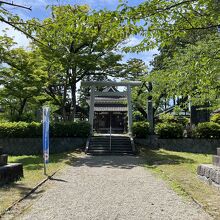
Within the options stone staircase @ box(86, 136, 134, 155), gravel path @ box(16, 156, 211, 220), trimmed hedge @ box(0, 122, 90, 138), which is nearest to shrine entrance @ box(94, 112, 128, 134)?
stone staircase @ box(86, 136, 134, 155)

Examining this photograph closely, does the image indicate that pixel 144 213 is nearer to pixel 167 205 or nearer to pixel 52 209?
pixel 167 205

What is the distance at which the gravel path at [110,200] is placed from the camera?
19.4 feet

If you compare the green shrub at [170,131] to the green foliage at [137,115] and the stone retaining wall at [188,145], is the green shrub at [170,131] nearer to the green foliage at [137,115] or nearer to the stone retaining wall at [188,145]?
the stone retaining wall at [188,145]

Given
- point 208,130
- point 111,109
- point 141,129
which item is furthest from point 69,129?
point 111,109

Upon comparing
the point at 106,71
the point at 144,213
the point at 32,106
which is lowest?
the point at 144,213

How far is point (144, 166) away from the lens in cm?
1336

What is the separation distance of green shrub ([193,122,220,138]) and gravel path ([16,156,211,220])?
10835 mm

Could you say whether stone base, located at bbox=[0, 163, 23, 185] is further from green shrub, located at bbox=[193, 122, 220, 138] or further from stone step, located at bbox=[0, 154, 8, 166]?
green shrub, located at bbox=[193, 122, 220, 138]

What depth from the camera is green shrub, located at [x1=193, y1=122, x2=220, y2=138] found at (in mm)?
20562

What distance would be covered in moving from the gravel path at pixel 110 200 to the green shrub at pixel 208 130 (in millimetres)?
10835

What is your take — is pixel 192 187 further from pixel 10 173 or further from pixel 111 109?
pixel 111 109

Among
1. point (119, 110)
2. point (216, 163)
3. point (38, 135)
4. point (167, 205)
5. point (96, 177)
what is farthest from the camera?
point (119, 110)

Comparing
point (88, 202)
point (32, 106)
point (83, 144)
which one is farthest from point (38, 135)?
point (88, 202)

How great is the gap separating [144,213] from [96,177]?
4.43 metres
